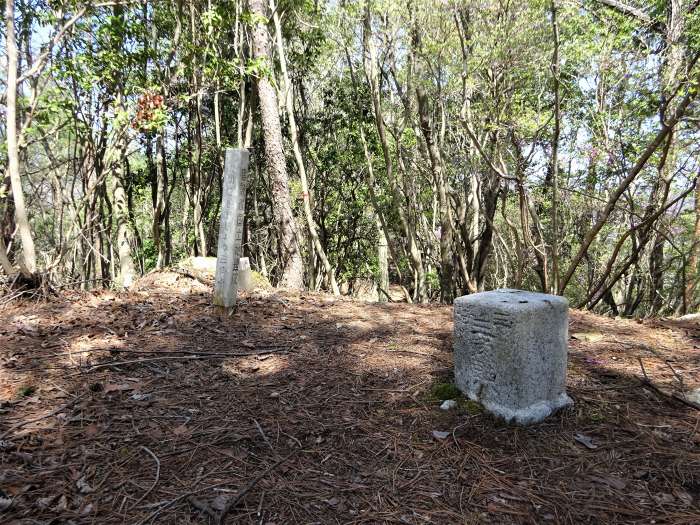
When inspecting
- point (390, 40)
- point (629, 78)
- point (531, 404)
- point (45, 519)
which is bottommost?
point (45, 519)

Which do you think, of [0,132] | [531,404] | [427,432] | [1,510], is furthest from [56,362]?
[0,132]

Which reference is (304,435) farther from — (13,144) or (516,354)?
(13,144)

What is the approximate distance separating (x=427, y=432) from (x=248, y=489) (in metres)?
1.07

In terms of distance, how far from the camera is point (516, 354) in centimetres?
243

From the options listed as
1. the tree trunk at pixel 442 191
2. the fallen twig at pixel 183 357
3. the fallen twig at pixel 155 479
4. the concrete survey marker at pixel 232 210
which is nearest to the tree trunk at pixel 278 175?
the tree trunk at pixel 442 191

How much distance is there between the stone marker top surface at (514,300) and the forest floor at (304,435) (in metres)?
0.67

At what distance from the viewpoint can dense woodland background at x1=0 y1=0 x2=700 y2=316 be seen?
19.0ft

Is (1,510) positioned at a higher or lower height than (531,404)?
lower

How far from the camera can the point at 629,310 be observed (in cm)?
945

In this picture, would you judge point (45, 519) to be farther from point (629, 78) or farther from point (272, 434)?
point (629, 78)

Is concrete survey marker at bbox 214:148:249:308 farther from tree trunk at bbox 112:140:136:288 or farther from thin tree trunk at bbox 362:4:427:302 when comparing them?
tree trunk at bbox 112:140:136:288

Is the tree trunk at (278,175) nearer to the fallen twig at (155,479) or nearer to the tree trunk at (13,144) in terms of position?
the tree trunk at (13,144)

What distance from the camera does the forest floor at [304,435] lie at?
1.83 metres

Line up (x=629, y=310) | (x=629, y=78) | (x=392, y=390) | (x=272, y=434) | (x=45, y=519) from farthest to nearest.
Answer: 1. (x=629, y=310)
2. (x=629, y=78)
3. (x=392, y=390)
4. (x=272, y=434)
5. (x=45, y=519)
